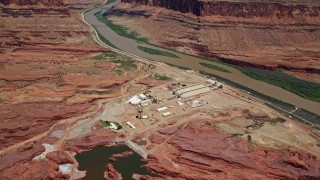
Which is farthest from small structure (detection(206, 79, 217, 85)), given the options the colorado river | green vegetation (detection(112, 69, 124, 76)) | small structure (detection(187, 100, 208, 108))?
green vegetation (detection(112, 69, 124, 76))

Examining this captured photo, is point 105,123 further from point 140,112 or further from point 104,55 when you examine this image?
point 104,55

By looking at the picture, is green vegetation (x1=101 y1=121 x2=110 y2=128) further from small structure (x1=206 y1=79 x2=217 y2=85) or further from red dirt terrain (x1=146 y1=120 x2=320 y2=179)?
small structure (x1=206 y1=79 x2=217 y2=85)

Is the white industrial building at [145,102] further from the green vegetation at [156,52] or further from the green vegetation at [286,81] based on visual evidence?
the green vegetation at [156,52]

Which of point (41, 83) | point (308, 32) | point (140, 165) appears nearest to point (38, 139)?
point (140, 165)

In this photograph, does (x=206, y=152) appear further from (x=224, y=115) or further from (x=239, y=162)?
(x=224, y=115)

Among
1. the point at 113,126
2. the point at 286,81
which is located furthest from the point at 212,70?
the point at 113,126

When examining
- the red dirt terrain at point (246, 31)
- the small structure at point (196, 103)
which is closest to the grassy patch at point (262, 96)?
the red dirt terrain at point (246, 31)
